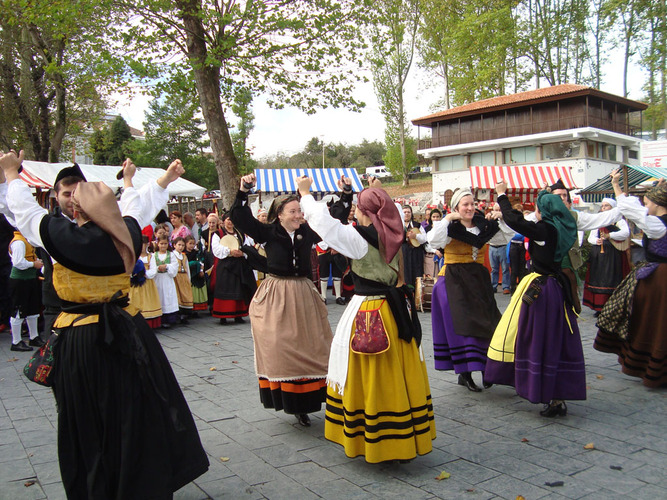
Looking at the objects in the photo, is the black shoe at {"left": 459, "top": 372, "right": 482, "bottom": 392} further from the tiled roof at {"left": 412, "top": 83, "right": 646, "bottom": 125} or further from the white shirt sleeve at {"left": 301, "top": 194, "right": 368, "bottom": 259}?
the tiled roof at {"left": 412, "top": 83, "right": 646, "bottom": 125}

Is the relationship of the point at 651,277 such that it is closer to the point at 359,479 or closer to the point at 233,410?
the point at 359,479

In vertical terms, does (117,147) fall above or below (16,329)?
above

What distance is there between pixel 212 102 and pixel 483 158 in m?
30.5

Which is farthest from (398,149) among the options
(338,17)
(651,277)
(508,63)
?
(651,277)

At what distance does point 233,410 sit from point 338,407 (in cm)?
154

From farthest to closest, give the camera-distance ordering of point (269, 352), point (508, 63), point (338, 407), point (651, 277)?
point (508, 63) → point (651, 277) → point (269, 352) → point (338, 407)

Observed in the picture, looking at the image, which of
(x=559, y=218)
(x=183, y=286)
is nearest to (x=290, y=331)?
(x=559, y=218)

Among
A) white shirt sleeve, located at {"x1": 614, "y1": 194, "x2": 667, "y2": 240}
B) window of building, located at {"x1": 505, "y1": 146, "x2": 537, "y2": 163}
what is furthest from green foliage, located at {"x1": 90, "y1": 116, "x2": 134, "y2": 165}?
white shirt sleeve, located at {"x1": 614, "y1": 194, "x2": 667, "y2": 240}

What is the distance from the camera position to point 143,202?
10.4 ft

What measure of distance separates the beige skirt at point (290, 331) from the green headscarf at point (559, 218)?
2098mm

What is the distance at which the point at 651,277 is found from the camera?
18.0 ft

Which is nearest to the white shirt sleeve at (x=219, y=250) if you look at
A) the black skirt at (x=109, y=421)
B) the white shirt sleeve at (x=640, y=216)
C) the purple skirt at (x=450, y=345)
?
the purple skirt at (x=450, y=345)

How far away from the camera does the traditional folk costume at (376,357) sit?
3.56 m

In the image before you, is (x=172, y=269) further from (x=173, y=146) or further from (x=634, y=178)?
(x=173, y=146)
